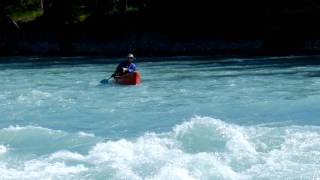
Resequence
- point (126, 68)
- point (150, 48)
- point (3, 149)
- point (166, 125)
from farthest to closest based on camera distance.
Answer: point (150, 48), point (126, 68), point (166, 125), point (3, 149)

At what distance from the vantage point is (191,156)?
13.7m

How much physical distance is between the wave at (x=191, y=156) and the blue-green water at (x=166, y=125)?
0.02 meters

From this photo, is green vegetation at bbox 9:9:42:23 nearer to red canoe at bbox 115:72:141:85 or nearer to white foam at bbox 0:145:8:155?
red canoe at bbox 115:72:141:85

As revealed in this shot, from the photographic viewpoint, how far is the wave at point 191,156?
12.6 meters

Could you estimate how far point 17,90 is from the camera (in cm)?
2656

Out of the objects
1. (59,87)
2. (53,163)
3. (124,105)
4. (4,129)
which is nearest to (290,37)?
(59,87)

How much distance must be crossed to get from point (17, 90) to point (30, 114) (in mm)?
6350

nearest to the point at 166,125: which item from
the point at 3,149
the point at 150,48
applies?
the point at 3,149

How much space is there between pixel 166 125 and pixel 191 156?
4251 mm

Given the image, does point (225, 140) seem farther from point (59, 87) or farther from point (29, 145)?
point (59, 87)

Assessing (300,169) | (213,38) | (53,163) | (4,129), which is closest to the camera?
(300,169)

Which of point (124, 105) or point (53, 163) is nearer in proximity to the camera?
point (53, 163)

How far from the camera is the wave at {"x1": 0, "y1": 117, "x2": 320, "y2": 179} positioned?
12.6m

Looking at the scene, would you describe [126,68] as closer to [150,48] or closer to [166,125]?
[166,125]
